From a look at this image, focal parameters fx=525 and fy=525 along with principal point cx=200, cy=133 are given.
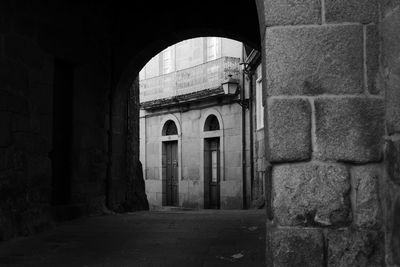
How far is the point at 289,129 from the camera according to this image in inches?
85.6

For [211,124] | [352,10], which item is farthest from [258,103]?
[352,10]

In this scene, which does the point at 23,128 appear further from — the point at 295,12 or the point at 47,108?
the point at 295,12

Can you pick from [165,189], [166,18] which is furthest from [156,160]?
[166,18]

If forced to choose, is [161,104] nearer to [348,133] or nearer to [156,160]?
[156,160]

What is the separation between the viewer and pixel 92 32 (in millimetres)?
6121

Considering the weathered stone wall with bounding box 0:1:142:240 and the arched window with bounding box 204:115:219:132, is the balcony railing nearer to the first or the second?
the arched window with bounding box 204:115:219:132

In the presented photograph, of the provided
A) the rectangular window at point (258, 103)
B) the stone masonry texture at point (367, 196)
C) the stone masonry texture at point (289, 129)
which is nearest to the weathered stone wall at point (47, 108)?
the stone masonry texture at point (289, 129)

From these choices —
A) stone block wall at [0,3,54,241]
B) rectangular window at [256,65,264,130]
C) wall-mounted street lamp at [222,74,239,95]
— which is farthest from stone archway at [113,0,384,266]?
wall-mounted street lamp at [222,74,239,95]

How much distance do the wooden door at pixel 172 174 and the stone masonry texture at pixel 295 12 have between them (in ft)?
54.8

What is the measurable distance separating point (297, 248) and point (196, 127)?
15.5 metres

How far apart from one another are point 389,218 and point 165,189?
17321 mm

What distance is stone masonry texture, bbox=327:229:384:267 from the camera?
2.10 m

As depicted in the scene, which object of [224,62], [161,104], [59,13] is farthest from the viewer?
[161,104]

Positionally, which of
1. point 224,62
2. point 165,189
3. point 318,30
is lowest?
point 165,189
